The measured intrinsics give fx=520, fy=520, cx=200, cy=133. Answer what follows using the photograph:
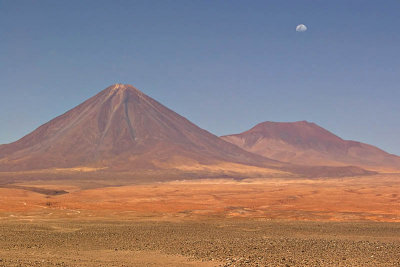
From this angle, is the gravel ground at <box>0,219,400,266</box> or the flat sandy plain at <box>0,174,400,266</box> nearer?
the gravel ground at <box>0,219,400,266</box>

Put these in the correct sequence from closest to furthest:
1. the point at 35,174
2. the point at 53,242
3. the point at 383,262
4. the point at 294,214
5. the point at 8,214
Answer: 1. the point at 383,262
2. the point at 53,242
3. the point at 8,214
4. the point at 294,214
5. the point at 35,174

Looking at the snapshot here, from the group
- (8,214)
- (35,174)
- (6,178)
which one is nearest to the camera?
(8,214)

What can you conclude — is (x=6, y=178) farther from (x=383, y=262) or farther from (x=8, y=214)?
(x=383, y=262)

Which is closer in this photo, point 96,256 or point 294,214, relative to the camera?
point 96,256

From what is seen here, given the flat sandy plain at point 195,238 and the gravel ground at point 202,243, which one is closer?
the gravel ground at point 202,243

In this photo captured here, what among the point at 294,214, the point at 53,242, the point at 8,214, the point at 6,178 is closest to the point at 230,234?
Result: the point at 53,242

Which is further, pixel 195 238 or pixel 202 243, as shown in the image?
pixel 195 238
